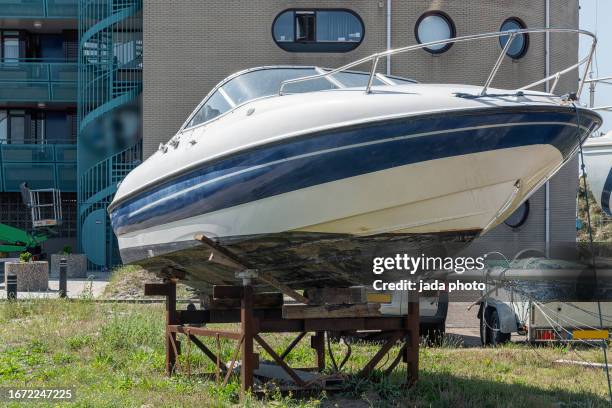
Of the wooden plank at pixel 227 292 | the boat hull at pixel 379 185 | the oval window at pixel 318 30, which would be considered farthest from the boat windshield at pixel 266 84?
the oval window at pixel 318 30

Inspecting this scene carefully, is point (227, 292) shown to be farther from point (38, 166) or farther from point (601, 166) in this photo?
point (38, 166)

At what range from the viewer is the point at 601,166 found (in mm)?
20500

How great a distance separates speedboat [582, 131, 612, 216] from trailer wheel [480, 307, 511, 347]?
8415 mm

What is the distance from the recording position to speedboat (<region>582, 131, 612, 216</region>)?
20.3 m

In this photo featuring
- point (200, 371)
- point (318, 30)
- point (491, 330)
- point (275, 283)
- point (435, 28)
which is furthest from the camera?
point (435, 28)

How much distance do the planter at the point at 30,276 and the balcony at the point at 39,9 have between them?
1208cm

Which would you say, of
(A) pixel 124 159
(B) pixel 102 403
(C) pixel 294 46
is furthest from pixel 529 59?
(B) pixel 102 403

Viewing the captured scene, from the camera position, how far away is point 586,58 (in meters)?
7.30

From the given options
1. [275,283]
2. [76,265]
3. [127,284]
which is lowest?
Result: [76,265]

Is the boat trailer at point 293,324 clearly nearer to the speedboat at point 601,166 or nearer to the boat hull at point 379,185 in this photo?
the boat hull at point 379,185

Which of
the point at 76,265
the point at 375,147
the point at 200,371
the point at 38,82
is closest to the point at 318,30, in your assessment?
the point at 76,265

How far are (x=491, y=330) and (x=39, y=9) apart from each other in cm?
2208

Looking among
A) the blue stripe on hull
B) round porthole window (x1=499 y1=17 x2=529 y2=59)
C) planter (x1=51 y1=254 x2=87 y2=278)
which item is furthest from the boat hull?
planter (x1=51 y1=254 x2=87 y2=278)

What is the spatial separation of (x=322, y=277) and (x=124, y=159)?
19177mm
